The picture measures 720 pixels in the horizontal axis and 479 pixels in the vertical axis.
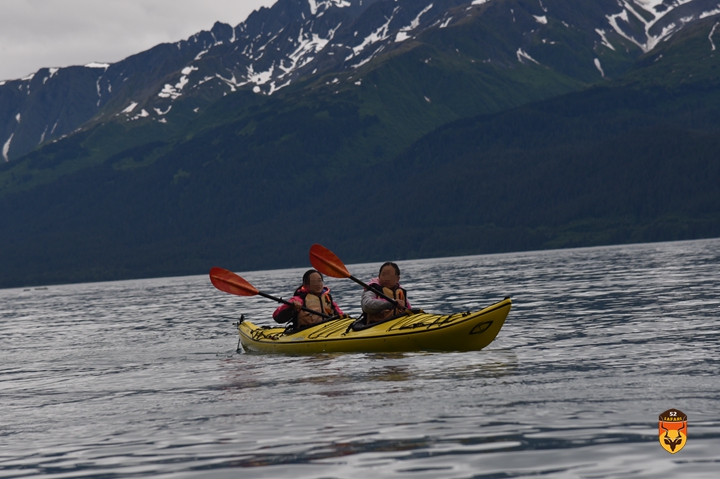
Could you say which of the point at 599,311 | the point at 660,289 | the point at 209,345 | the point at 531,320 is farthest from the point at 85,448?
the point at 660,289

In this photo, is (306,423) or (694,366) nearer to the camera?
(306,423)

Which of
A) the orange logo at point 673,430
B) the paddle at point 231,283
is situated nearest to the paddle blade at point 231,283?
the paddle at point 231,283

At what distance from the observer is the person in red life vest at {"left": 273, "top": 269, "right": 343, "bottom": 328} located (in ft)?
71.3

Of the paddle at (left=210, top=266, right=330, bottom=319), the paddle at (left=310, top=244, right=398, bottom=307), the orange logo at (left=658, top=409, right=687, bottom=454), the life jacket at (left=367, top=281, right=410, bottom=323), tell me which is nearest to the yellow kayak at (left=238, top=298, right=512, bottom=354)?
the life jacket at (left=367, top=281, right=410, bottom=323)

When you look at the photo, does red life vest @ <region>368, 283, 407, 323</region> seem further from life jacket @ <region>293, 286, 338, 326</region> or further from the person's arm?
life jacket @ <region>293, 286, 338, 326</region>

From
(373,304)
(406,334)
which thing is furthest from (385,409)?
(373,304)

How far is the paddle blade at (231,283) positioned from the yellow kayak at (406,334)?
8.39ft

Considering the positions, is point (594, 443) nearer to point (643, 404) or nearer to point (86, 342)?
point (643, 404)

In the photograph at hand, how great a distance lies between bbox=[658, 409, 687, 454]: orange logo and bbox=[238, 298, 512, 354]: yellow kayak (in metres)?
7.54

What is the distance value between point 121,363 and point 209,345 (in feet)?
13.5

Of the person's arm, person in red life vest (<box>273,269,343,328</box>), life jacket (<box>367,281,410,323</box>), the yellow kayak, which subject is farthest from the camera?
person in red life vest (<box>273,269,343,328</box>)

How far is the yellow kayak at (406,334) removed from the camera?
741 inches

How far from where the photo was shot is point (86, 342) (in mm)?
30672

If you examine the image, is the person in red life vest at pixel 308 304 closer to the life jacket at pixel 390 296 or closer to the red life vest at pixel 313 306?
the red life vest at pixel 313 306
